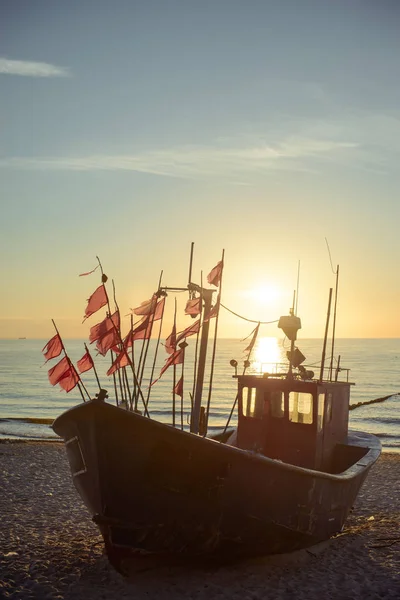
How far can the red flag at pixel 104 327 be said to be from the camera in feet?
43.7

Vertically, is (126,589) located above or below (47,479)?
above

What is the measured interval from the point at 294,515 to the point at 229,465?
6.87 feet

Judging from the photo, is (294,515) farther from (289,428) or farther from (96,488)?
(96,488)

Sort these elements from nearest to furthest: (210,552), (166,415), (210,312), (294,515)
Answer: (210,552) → (294,515) → (210,312) → (166,415)

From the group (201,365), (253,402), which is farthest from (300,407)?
(201,365)

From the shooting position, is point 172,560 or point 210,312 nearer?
point 172,560

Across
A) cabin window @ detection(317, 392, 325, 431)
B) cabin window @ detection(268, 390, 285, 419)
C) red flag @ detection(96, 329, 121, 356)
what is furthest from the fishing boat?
red flag @ detection(96, 329, 121, 356)

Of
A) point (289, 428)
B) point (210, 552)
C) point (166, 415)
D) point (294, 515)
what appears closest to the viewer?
point (210, 552)

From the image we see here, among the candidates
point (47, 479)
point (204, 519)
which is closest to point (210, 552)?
point (204, 519)

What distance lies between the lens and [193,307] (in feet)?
49.4

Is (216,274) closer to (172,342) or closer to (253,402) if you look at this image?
(172,342)

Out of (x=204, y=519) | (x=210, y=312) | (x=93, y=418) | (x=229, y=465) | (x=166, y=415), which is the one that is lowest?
(x=166, y=415)

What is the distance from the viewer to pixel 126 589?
10.4 m

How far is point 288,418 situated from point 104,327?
4.75 m
